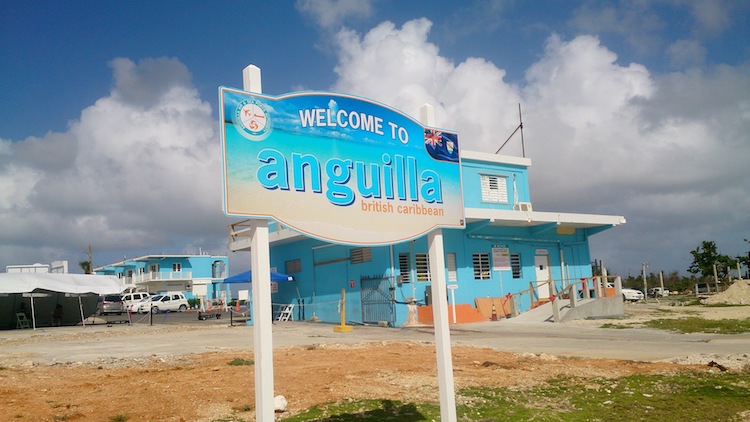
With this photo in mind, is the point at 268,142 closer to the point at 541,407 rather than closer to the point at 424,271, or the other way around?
the point at 541,407

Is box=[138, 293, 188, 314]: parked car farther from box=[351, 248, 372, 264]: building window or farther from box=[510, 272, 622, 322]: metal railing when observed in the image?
box=[510, 272, 622, 322]: metal railing

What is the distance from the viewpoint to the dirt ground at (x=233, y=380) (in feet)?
26.0

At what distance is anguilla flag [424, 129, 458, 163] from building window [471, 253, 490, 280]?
2025 cm

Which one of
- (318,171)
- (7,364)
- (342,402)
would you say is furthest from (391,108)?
(7,364)

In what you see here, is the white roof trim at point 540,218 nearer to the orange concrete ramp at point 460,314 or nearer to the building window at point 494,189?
the building window at point 494,189

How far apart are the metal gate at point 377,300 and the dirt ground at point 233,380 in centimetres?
1083

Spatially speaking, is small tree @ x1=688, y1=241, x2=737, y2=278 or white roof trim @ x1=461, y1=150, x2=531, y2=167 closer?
white roof trim @ x1=461, y1=150, x2=531, y2=167

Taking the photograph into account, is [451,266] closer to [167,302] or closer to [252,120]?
[252,120]

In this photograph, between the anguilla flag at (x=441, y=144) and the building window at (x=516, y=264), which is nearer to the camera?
the anguilla flag at (x=441, y=144)

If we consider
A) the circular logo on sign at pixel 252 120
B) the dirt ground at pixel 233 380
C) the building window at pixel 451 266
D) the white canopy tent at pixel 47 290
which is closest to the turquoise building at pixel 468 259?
the building window at pixel 451 266

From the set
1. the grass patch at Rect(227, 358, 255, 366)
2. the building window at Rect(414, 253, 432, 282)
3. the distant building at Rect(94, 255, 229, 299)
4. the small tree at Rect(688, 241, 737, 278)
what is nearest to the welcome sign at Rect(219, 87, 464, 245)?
the grass patch at Rect(227, 358, 255, 366)

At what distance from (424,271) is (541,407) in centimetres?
1835

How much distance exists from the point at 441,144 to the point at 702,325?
16.1 m

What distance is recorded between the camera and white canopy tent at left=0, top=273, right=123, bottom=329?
2920 centimetres
